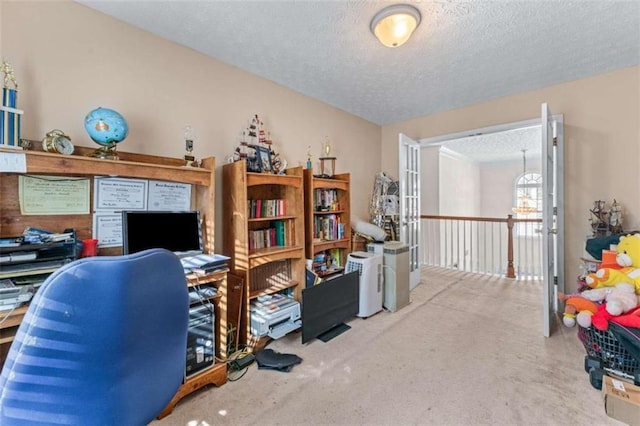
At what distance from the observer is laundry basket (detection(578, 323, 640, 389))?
168cm

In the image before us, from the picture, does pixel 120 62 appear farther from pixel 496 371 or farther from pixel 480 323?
pixel 480 323

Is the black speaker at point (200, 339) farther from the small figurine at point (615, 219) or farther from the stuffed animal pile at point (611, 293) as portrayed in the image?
the small figurine at point (615, 219)

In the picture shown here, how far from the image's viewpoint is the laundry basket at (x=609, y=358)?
1.68m

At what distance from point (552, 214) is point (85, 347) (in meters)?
3.45

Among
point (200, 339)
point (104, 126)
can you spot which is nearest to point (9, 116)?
point (104, 126)

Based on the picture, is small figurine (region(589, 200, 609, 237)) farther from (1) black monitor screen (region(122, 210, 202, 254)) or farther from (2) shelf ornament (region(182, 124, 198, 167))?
(2) shelf ornament (region(182, 124, 198, 167))

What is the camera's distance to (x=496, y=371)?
1.92 metres

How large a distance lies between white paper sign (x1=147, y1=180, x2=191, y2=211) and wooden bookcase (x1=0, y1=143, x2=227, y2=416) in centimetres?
7

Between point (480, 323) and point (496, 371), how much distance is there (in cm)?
83

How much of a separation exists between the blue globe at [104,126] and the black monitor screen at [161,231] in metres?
0.43

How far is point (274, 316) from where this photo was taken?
7.27 feet

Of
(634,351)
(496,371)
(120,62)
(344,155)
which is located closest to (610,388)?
(634,351)

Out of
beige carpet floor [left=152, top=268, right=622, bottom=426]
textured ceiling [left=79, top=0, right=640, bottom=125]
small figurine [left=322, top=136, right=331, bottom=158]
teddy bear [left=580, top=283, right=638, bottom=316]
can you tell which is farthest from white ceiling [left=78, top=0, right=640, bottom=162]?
beige carpet floor [left=152, top=268, right=622, bottom=426]

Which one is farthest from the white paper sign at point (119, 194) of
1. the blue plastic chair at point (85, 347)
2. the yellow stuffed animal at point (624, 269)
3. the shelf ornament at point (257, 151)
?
the yellow stuffed animal at point (624, 269)
